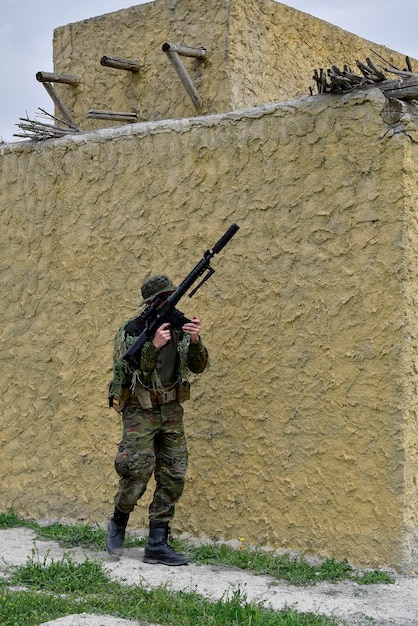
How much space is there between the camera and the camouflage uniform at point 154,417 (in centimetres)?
591

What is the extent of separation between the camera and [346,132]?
590cm

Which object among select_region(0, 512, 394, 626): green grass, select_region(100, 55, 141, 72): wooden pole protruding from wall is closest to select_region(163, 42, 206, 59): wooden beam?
select_region(100, 55, 141, 72): wooden pole protruding from wall

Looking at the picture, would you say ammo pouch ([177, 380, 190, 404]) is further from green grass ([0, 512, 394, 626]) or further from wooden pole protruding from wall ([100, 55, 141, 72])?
wooden pole protruding from wall ([100, 55, 141, 72])

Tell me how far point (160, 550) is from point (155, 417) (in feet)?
2.50

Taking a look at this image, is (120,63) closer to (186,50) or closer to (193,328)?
(186,50)

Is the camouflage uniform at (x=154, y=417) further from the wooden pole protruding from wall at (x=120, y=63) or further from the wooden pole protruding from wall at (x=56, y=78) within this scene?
the wooden pole protruding from wall at (x=56, y=78)

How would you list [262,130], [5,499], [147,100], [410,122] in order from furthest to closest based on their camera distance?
1. [147,100]
2. [5,499]
3. [262,130]
4. [410,122]

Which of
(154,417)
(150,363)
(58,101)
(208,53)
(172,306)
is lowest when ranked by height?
(154,417)

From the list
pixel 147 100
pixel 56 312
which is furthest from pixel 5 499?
pixel 147 100

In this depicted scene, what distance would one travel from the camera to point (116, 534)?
6094mm

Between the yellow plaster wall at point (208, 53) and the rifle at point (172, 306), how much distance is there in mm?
2333

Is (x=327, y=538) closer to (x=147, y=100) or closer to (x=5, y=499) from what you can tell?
(x=5, y=499)

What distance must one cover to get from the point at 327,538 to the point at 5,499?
2.73 m

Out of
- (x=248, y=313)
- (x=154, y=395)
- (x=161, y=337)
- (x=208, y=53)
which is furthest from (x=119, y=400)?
(x=208, y=53)
